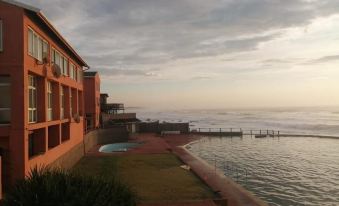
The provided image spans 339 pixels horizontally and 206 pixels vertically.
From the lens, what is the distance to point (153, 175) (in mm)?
28531

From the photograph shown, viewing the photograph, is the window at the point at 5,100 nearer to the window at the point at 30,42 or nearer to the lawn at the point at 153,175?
the window at the point at 30,42

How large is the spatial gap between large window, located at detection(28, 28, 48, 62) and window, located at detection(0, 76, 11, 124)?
204cm

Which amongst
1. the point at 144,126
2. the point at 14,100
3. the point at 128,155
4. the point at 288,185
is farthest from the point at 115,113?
the point at 14,100

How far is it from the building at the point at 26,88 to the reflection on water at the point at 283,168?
1518cm

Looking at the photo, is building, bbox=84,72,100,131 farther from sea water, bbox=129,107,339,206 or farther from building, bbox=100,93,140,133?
sea water, bbox=129,107,339,206

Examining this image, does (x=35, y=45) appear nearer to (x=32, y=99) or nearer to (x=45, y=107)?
(x=32, y=99)

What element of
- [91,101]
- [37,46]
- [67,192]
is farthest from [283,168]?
[91,101]

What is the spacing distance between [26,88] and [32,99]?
Answer: 270cm

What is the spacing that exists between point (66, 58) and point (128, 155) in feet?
45.6

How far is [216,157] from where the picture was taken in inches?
1716

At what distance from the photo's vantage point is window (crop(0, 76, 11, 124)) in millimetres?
18516

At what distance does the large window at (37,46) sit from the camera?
65.2ft

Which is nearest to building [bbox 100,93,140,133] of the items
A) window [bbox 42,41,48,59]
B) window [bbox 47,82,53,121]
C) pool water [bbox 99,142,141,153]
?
pool water [bbox 99,142,141,153]

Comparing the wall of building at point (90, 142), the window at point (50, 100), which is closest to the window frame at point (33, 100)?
the window at point (50, 100)
